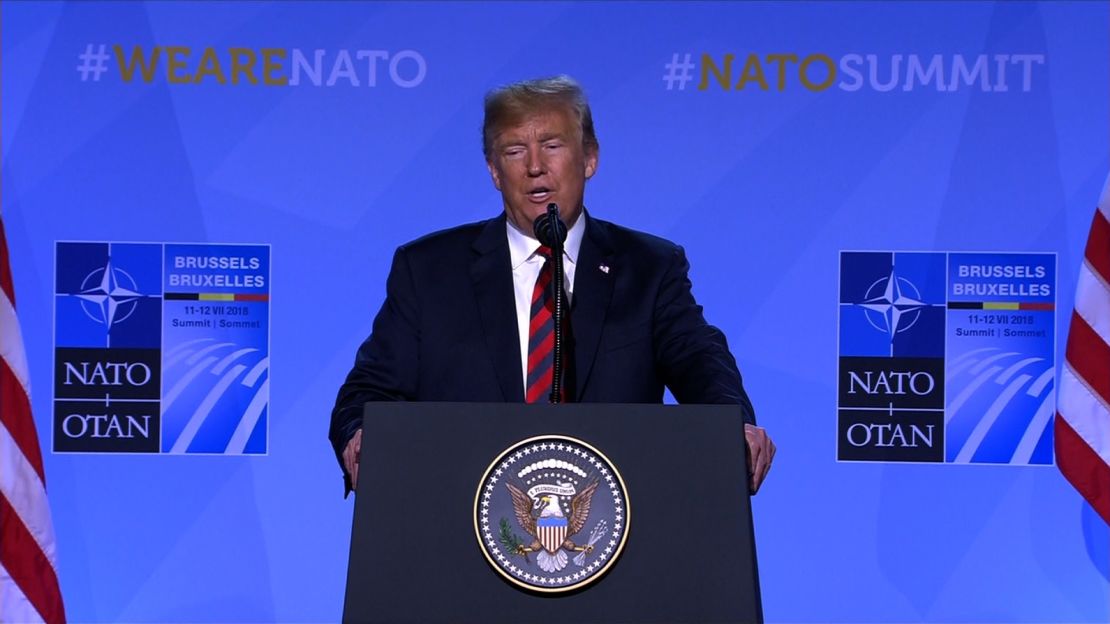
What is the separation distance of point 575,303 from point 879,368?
6.39 feet

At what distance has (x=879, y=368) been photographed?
388cm

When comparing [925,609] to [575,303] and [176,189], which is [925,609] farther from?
[176,189]

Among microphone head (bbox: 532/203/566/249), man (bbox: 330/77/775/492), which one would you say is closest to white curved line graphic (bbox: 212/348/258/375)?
man (bbox: 330/77/775/492)

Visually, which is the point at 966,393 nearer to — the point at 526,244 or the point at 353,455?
the point at 526,244

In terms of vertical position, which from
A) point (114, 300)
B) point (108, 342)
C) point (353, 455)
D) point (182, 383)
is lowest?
point (353, 455)

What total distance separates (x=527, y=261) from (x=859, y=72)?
6.48 ft

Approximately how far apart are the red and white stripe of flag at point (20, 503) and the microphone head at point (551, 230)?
2100mm

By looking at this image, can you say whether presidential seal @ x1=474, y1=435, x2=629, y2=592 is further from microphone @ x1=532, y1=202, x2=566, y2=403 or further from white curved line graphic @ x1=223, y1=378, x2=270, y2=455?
white curved line graphic @ x1=223, y1=378, x2=270, y2=455

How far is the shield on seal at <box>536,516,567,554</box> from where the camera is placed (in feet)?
5.06

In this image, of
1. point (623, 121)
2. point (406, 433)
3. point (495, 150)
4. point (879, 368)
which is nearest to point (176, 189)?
point (623, 121)

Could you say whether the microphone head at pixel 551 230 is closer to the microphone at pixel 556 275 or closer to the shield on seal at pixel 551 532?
the microphone at pixel 556 275

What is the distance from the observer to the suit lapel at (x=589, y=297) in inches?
85.2

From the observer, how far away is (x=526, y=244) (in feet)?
7.75

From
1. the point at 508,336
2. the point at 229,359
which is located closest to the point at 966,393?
the point at 508,336
